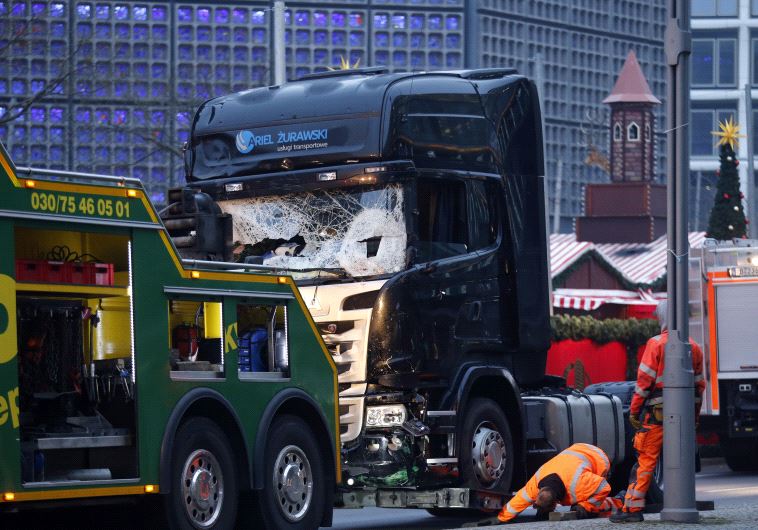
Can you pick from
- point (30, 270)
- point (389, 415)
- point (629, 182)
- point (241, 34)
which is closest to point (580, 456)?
point (389, 415)

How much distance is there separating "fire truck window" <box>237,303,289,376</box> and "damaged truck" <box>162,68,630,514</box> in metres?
0.74

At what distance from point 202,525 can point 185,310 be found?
1.42 meters

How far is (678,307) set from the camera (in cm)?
1385

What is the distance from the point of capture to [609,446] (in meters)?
16.8

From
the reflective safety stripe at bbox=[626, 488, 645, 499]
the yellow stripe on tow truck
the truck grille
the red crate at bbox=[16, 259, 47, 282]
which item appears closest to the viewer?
the yellow stripe on tow truck

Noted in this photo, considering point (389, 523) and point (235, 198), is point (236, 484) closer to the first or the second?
point (235, 198)

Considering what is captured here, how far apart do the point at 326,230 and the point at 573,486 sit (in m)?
2.86

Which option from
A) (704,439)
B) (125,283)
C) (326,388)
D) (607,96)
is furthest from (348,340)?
(607,96)

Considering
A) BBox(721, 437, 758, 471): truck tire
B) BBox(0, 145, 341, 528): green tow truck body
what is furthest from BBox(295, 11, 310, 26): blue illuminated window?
BBox(0, 145, 341, 528): green tow truck body

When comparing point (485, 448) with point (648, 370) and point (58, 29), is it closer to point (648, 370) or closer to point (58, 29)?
point (648, 370)

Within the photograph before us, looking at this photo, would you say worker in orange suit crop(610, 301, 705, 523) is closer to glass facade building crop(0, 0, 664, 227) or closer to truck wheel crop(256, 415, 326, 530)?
truck wheel crop(256, 415, 326, 530)

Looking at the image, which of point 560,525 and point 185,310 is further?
point 560,525

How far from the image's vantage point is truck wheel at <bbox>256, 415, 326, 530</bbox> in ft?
42.1

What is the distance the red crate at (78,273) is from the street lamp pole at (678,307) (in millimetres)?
4570
